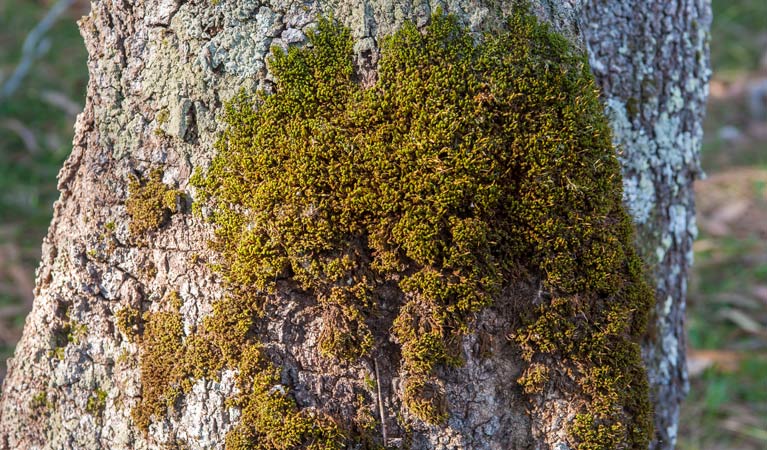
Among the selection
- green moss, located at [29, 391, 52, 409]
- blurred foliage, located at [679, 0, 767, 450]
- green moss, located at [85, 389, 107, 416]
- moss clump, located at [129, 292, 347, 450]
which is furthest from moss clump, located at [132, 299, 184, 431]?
blurred foliage, located at [679, 0, 767, 450]

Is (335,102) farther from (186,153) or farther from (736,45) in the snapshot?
(736,45)

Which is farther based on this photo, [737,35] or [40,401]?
[737,35]

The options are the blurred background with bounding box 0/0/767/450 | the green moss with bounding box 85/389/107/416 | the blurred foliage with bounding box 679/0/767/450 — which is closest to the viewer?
the green moss with bounding box 85/389/107/416

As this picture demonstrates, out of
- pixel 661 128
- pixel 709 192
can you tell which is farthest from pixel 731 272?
pixel 661 128

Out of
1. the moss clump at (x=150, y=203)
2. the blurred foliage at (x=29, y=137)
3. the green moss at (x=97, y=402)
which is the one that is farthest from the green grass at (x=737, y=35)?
the green moss at (x=97, y=402)

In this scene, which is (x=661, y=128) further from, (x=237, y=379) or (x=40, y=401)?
(x=40, y=401)

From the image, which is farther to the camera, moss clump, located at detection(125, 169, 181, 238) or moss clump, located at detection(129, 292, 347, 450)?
moss clump, located at detection(125, 169, 181, 238)

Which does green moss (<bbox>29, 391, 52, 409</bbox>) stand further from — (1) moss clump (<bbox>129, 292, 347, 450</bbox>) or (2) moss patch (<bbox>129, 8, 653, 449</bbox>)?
(2) moss patch (<bbox>129, 8, 653, 449</bbox>)

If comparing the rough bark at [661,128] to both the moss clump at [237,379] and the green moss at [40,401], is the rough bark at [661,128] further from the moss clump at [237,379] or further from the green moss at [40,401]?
the green moss at [40,401]
